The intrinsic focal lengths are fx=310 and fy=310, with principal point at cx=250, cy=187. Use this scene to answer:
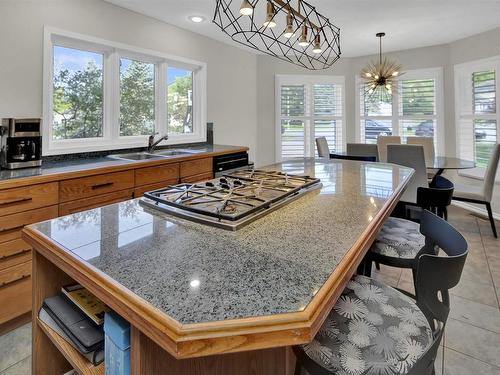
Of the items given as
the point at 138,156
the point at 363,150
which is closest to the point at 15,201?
the point at 138,156

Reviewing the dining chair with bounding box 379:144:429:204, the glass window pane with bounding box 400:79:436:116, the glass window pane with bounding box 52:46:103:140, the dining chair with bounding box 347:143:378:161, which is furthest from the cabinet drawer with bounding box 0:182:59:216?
the glass window pane with bounding box 400:79:436:116

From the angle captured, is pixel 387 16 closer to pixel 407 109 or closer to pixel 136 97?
pixel 407 109

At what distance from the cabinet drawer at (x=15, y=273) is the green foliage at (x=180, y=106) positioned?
2.29 m

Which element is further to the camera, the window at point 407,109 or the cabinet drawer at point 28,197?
the window at point 407,109

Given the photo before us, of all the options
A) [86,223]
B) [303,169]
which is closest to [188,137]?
[303,169]

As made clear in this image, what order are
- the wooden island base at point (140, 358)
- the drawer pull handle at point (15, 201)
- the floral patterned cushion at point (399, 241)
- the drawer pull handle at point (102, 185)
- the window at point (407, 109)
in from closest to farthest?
1. the wooden island base at point (140, 358)
2. the floral patterned cushion at point (399, 241)
3. the drawer pull handle at point (15, 201)
4. the drawer pull handle at point (102, 185)
5. the window at point (407, 109)

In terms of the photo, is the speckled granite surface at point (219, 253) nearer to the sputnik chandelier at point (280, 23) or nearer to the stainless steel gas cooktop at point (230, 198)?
the stainless steel gas cooktop at point (230, 198)

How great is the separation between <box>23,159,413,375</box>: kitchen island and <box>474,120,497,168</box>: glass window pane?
4.14m

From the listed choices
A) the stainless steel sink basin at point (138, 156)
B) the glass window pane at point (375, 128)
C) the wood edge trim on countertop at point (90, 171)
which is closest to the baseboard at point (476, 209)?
the glass window pane at point (375, 128)

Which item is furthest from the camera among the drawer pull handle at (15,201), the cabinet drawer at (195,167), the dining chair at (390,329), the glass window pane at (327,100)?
the glass window pane at (327,100)

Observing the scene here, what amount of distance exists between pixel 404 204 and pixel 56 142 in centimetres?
351

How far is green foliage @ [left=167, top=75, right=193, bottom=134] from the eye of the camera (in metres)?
3.90

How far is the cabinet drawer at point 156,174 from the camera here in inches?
105

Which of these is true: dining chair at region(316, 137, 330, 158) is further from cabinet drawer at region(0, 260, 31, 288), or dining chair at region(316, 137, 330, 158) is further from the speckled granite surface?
cabinet drawer at region(0, 260, 31, 288)
